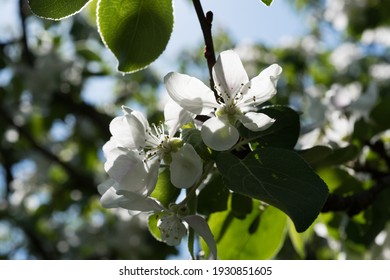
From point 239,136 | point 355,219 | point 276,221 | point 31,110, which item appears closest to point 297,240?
point 355,219

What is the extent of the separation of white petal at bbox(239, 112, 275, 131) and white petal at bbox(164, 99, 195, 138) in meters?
0.11

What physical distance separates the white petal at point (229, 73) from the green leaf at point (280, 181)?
0.14 m

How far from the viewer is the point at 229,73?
112 centimetres

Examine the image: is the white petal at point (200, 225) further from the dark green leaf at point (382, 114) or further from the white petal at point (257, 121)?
the dark green leaf at point (382, 114)

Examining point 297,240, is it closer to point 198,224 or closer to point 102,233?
point 198,224

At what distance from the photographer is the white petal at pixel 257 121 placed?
1.09 metres

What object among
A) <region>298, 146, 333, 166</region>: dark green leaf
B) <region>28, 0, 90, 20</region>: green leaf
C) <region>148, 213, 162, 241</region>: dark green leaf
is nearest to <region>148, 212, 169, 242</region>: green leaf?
<region>148, 213, 162, 241</region>: dark green leaf

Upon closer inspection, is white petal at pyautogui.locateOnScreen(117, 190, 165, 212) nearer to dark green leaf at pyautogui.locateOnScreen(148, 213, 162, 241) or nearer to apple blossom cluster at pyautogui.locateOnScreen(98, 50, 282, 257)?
apple blossom cluster at pyautogui.locateOnScreen(98, 50, 282, 257)

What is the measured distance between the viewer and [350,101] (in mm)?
1932

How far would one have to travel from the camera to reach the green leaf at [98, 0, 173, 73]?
1154 mm

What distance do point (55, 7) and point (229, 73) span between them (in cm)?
35

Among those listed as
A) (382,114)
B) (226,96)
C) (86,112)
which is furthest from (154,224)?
(86,112)

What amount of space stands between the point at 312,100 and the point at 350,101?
0.40ft

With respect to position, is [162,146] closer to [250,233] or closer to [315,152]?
[315,152]
